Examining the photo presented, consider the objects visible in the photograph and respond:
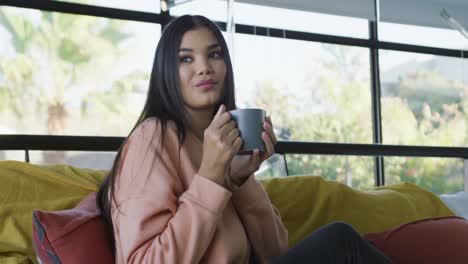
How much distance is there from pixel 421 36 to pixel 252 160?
15.6 ft

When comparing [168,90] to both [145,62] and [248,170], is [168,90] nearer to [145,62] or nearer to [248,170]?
[248,170]

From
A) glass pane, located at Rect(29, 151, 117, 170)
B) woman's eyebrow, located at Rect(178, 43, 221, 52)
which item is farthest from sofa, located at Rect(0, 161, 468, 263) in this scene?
glass pane, located at Rect(29, 151, 117, 170)

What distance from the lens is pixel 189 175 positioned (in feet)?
4.58

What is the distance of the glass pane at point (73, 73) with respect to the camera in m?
4.75

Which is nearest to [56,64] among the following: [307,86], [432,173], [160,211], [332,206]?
[307,86]

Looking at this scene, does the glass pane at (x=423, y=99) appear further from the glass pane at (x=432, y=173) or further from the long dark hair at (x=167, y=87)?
the long dark hair at (x=167, y=87)

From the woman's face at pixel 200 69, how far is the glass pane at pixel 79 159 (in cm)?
278

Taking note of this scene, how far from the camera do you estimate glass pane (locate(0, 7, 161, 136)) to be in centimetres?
475

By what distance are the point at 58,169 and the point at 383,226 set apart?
965mm

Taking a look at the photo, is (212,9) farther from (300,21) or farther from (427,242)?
(427,242)

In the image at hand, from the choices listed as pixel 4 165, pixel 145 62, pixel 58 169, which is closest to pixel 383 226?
pixel 58 169

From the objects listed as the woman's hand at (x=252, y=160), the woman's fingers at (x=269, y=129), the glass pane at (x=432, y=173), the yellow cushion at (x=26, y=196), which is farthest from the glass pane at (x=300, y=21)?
the woman's fingers at (x=269, y=129)

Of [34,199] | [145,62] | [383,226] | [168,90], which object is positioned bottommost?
[383,226]

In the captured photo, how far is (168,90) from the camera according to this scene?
1.46 m
